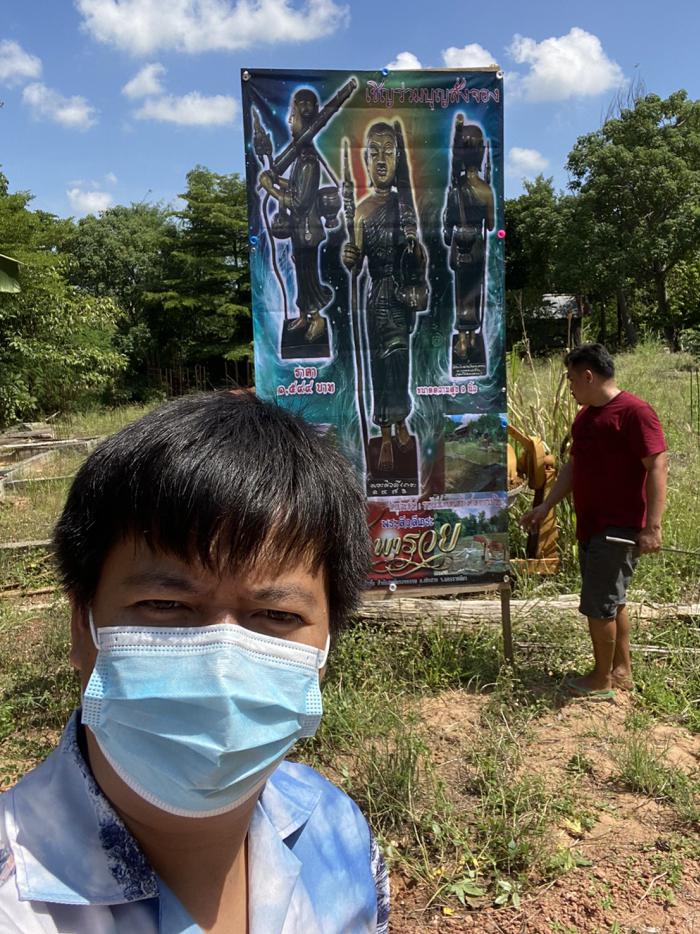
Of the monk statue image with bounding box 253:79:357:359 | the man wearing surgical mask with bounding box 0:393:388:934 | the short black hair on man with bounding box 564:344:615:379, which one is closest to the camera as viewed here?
the man wearing surgical mask with bounding box 0:393:388:934

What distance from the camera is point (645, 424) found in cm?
361

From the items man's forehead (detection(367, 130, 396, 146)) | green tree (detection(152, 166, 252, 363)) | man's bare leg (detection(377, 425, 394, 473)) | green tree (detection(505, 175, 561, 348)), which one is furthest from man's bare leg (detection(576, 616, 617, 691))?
green tree (detection(505, 175, 561, 348))

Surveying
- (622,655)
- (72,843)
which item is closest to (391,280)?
(622,655)

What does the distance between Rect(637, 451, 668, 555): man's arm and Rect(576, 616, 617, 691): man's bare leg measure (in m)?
0.46

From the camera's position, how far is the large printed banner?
10.9ft

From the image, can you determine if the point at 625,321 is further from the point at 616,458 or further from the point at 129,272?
the point at 616,458

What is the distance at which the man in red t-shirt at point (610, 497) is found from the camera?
143 inches

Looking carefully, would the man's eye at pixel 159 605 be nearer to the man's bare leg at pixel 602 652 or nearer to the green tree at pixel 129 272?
the man's bare leg at pixel 602 652

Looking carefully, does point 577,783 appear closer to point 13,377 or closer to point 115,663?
point 115,663

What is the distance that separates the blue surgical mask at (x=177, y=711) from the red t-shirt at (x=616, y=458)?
10.2 ft

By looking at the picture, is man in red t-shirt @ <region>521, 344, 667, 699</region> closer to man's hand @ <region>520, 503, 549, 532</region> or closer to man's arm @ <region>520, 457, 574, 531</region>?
man's arm @ <region>520, 457, 574, 531</region>

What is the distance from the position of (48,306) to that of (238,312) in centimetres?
993

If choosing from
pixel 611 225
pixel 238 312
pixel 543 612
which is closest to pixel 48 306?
pixel 238 312

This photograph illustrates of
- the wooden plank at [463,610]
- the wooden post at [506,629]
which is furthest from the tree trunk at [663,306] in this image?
the wooden post at [506,629]
